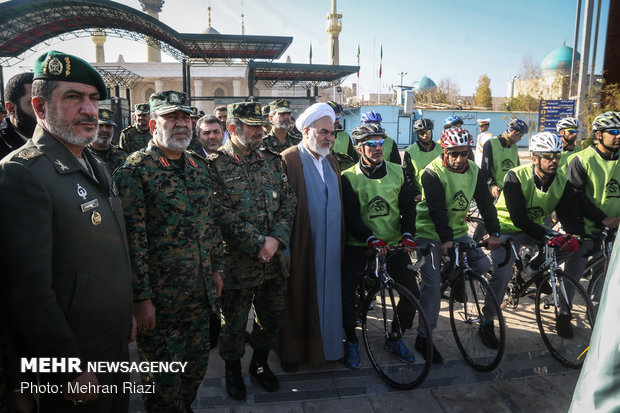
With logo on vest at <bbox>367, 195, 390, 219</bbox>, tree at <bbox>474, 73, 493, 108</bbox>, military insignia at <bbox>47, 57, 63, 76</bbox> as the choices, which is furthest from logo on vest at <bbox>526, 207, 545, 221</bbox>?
tree at <bbox>474, 73, 493, 108</bbox>

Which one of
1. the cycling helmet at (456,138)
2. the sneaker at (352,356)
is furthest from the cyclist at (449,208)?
the sneaker at (352,356)

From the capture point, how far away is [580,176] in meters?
4.38

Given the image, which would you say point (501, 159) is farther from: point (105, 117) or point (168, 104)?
point (105, 117)

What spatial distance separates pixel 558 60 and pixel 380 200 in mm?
53482

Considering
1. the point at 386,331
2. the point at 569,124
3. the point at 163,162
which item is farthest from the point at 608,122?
the point at 163,162

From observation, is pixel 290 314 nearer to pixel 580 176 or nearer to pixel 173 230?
pixel 173 230

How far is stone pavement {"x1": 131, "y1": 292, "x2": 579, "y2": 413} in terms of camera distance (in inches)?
123

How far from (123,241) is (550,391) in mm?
3517

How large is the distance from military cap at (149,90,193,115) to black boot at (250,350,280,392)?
213 centimetres

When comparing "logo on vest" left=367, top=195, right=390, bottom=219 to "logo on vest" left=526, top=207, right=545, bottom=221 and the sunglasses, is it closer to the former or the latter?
the sunglasses

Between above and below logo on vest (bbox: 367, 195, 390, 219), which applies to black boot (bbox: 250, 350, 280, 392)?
below

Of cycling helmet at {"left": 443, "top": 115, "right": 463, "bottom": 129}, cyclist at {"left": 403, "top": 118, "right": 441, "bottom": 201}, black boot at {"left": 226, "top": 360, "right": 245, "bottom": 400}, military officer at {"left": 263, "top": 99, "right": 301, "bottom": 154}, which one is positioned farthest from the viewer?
cycling helmet at {"left": 443, "top": 115, "right": 463, "bottom": 129}

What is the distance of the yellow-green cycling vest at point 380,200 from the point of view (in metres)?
3.74

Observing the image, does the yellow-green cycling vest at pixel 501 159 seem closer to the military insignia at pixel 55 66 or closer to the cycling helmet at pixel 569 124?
the cycling helmet at pixel 569 124
